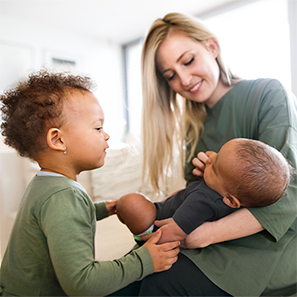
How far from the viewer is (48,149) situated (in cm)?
85

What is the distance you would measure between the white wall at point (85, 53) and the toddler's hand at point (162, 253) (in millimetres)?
3793

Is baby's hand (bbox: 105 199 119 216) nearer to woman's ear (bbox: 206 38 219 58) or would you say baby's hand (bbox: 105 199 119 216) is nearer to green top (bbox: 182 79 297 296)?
green top (bbox: 182 79 297 296)

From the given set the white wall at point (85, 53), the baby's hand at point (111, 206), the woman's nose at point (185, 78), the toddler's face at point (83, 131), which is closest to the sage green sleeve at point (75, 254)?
the toddler's face at point (83, 131)

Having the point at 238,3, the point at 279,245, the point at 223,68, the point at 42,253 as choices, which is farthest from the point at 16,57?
the point at 279,245

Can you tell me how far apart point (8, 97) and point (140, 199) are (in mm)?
638

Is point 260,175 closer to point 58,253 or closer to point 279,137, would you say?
point 279,137

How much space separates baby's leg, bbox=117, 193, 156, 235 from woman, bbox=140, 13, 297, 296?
8.5 inches

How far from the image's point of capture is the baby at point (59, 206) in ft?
2.35

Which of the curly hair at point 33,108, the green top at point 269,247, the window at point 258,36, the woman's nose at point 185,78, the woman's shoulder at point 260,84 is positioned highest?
the window at point 258,36

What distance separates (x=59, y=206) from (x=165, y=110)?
106 cm

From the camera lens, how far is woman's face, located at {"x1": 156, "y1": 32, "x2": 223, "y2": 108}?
132 centimetres

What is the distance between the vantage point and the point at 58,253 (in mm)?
705

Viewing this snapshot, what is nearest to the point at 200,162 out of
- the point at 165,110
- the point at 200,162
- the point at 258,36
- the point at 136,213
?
the point at 200,162

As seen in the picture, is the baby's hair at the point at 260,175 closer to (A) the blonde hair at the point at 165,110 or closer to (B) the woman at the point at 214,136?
(B) the woman at the point at 214,136
